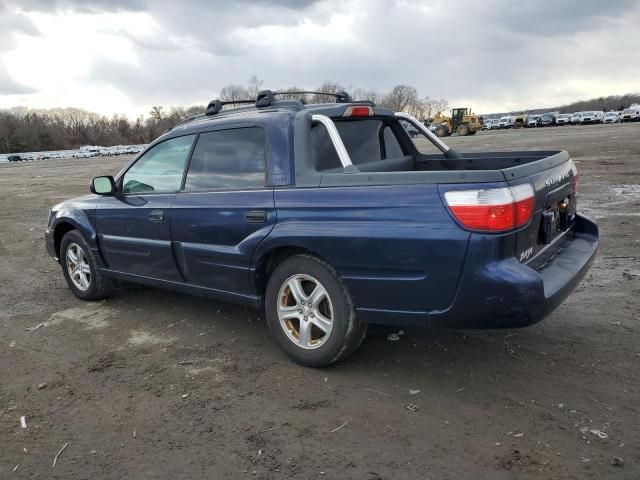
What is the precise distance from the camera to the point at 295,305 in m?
3.83

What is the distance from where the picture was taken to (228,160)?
4.25 meters

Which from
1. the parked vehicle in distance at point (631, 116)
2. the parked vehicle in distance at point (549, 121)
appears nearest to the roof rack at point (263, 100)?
the parked vehicle in distance at point (631, 116)

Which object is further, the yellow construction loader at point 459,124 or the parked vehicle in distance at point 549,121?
the parked vehicle in distance at point 549,121

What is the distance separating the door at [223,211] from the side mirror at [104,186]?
39.6 inches

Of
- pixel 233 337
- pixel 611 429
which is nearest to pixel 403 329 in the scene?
pixel 233 337

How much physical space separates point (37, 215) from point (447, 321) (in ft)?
38.8

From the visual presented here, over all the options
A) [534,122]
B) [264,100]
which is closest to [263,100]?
[264,100]

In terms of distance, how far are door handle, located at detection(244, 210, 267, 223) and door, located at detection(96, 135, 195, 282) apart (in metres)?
0.93

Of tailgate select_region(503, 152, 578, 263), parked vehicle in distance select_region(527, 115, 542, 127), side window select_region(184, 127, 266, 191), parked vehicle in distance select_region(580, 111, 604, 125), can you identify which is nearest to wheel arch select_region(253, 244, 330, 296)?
side window select_region(184, 127, 266, 191)

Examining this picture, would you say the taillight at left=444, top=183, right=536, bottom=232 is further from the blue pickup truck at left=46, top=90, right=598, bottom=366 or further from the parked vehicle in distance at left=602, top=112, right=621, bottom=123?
the parked vehicle in distance at left=602, top=112, right=621, bottom=123

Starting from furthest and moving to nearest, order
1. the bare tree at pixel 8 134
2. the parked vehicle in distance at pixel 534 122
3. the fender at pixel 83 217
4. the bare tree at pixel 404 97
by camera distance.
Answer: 1. the bare tree at pixel 404 97
2. the bare tree at pixel 8 134
3. the parked vehicle in distance at pixel 534 122
4. the fender at pixel 83 217

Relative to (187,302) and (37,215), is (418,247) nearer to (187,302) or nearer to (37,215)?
(187,302)

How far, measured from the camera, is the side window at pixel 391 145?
4691 millimetres

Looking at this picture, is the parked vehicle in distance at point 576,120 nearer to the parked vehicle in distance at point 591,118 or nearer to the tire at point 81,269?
the parked vehicle in distance at point 591,118
